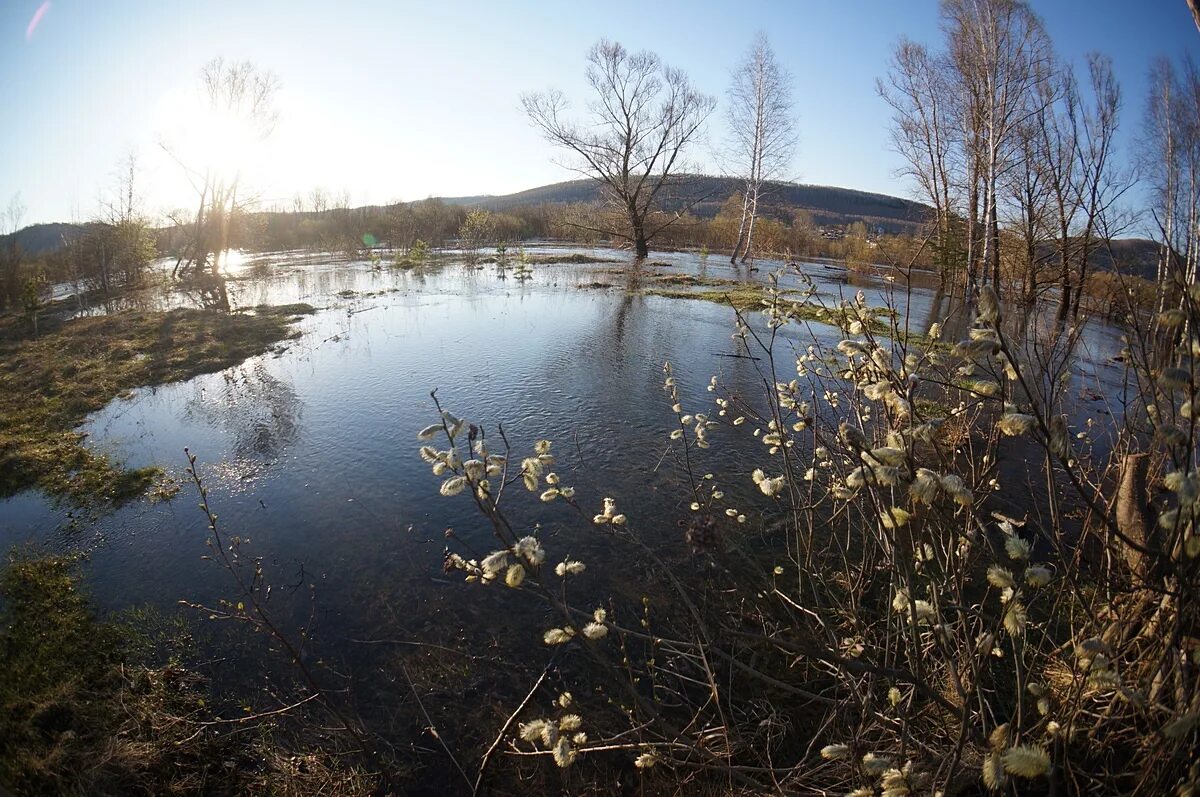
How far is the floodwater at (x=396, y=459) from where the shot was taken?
13.4ft

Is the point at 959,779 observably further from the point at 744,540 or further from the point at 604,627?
the point at 744,540

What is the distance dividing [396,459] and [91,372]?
24.6 ft

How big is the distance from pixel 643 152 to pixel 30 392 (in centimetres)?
2491

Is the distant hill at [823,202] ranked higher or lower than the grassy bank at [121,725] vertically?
higher

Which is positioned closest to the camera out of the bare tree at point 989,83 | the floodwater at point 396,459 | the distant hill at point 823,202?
the floodwater at point 396,459

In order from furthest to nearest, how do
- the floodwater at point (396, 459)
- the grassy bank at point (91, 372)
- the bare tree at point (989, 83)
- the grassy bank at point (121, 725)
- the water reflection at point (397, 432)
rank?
the bare tree at point (989, 83), the grassy bank at point (91, 372), the water reflection at point (397, 432), the floodwater at point (396, 459), the grassy bank at point (121, 725)

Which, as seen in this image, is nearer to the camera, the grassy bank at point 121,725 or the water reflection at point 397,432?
the grassy bank at point 121,725

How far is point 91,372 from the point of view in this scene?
9.41 metres

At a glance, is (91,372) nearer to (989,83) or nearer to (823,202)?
(989,83)

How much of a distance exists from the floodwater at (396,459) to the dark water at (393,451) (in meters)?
0.02

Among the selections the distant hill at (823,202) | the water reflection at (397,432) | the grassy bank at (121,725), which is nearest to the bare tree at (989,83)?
the water reflection at (397,432)

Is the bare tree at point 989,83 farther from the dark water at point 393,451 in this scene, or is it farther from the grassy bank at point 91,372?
the grassy bank at point 91,372

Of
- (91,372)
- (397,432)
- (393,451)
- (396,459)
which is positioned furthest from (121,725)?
(91,372)

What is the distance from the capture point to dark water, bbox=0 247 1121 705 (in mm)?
4203
